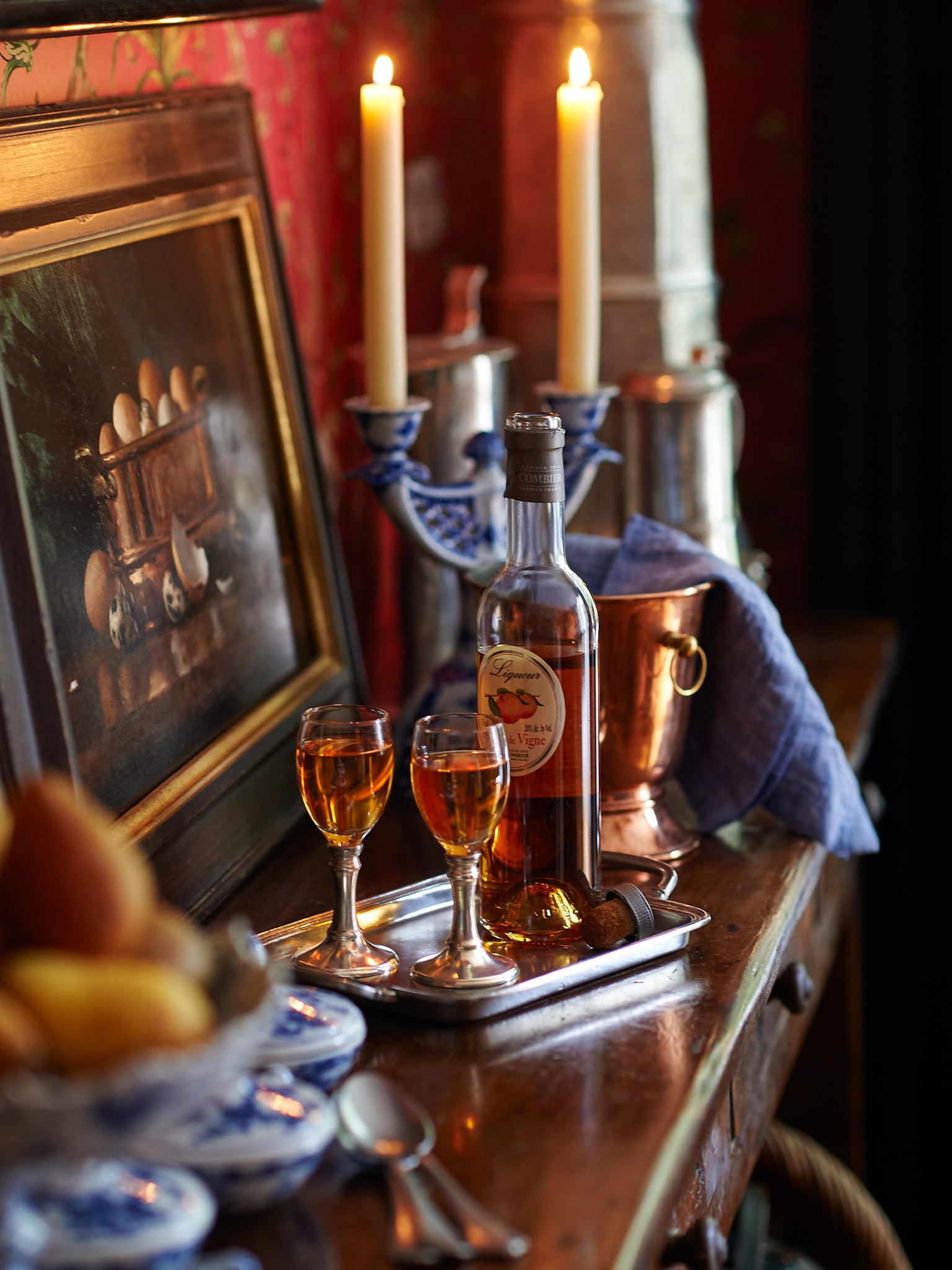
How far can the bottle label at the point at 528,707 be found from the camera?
0.79 m

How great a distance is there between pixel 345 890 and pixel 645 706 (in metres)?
0.27

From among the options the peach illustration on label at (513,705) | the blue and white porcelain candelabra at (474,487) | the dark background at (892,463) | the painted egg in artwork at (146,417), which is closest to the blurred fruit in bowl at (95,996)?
the peach illustration on label at (513,705)

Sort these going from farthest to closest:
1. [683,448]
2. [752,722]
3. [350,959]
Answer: [683,448]
[752,722]
[350,959]

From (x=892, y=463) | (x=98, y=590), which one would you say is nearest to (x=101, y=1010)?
(x=98, y=590)

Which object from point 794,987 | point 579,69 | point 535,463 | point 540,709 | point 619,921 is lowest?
point 794,987

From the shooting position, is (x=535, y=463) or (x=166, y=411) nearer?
(x=535, y=463)

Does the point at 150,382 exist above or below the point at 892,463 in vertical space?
above

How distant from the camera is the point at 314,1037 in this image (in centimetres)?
62

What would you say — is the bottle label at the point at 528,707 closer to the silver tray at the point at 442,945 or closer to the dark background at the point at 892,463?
the silver tray at the point at 442,945

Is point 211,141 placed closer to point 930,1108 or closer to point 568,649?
point 568,649

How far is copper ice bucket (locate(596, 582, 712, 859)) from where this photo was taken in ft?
3.13

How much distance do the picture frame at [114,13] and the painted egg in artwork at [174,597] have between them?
1.02 feet

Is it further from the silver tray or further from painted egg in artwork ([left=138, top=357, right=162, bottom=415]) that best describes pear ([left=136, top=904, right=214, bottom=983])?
painted egg in artwork ([left=138, top=357, right=162, bottom=415])

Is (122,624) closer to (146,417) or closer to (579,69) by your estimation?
(146,417)
